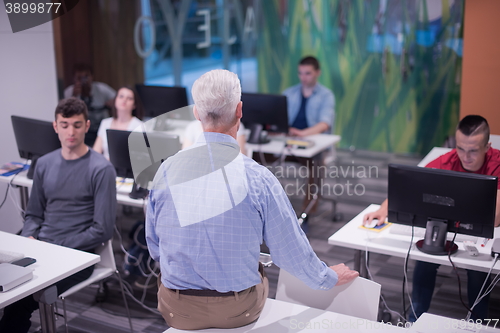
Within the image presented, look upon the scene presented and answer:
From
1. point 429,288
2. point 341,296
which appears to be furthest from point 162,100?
point 341,296

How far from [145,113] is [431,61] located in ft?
12.0

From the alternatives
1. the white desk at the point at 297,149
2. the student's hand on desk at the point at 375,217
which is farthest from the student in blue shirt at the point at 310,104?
the student's hand on desk at the point at 375,217

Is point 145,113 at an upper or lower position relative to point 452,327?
upper

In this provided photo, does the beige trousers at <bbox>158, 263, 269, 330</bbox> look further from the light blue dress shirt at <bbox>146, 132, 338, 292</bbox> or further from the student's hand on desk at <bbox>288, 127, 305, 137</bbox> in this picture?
the student's hand on desk at <bbox>288, 127, 305, 137</bbox>

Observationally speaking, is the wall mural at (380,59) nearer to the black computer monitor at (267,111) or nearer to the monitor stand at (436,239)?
the black computer monitor at (267,111)

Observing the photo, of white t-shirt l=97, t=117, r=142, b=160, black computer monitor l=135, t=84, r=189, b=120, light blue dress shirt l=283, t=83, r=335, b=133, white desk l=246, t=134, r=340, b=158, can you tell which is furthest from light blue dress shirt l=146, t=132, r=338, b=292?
light blue dress shirt l=283, t=83, r=335, b=133

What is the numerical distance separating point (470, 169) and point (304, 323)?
1.49 metres

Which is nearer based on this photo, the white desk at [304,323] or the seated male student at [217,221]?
the seated male student at [217,221]

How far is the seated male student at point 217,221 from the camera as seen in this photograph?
5.48 feet

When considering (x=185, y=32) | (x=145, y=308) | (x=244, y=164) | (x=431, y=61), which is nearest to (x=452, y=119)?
(x=431, y=61)

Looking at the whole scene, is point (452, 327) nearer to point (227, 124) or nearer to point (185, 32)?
point (227, 124)

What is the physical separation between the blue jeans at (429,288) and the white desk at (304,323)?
40.0 inches

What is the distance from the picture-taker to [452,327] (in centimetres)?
192

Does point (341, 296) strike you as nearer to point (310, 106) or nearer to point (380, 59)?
point (310, 106)
